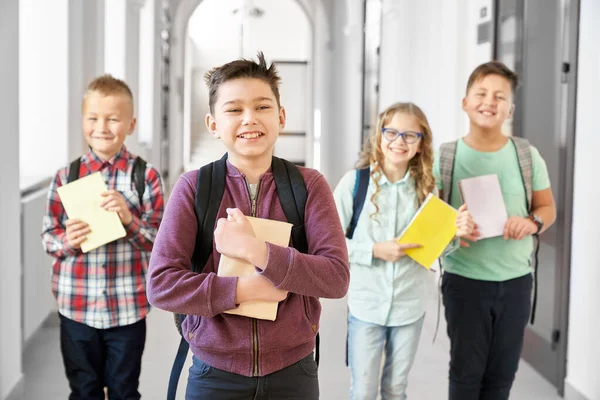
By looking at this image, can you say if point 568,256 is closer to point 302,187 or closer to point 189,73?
point 302,187

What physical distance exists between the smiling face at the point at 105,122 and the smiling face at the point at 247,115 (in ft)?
3.80

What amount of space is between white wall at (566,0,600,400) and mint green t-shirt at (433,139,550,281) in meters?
0.73

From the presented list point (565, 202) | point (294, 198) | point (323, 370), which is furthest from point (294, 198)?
point (323, 370)

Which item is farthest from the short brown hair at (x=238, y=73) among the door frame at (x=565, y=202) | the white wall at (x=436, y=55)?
the white wall at (x=436, y=55)

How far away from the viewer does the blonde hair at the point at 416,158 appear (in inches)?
103

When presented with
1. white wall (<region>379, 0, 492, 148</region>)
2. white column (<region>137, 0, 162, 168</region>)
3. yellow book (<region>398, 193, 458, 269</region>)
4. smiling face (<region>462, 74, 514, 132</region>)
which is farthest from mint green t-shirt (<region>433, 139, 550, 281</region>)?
white column (<region>137, 0, 162, 168</region>)

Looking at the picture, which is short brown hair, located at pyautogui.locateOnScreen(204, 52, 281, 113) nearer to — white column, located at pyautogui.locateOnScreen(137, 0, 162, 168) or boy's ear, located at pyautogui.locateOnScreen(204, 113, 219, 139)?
boy's ear, located at pyautogui.locateOnScreen(204, 113, 219, 139)

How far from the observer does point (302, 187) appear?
5.50 ft

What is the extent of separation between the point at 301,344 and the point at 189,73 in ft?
55.6

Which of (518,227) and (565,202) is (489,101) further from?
(565,202)

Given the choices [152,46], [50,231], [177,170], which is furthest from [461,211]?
[177,170]

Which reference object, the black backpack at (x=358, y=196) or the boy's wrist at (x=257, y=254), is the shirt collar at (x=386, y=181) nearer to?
the black backpack at (x=358, y=196)

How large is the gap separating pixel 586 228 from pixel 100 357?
2181 millimetres

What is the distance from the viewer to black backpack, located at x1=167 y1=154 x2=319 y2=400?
1639mm
